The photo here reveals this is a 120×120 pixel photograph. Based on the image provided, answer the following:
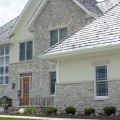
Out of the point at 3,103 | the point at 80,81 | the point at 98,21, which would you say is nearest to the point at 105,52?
the point at 80,81

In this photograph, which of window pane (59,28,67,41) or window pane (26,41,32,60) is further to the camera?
window pane (26,41,32,60)

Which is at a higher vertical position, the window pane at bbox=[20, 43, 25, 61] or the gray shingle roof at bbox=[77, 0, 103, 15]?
the gray shingle roof at bbox=[77, 0, 103, 15]

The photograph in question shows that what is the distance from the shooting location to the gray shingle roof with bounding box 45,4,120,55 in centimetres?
1873

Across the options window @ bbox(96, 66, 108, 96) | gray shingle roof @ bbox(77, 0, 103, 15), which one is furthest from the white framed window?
gray shingle roof @ bbox(77, 0, 103, 15)

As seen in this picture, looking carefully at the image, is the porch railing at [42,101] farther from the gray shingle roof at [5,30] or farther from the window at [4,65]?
the gray shingle roof at [5,30]

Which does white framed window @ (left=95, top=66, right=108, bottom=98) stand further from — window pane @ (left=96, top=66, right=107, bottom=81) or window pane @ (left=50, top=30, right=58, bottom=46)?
window pane @ (left=50, top=30, right=58, bottom=46)

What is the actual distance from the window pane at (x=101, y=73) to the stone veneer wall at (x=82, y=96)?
0.45 meters

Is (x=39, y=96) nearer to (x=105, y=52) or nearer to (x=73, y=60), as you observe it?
(x=73, y=60)

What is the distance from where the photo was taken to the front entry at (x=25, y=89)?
30.6m

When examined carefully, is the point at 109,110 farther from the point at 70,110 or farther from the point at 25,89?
the point at 25,89

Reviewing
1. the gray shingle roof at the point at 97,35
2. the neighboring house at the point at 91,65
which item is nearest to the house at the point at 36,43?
the gray shingle roof at the point at 97,35

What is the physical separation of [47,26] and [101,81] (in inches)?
418

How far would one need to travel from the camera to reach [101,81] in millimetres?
19281

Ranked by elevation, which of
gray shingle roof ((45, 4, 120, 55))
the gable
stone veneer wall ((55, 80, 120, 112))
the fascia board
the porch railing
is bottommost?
the porch railing
